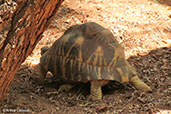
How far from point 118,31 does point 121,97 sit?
1950 mm

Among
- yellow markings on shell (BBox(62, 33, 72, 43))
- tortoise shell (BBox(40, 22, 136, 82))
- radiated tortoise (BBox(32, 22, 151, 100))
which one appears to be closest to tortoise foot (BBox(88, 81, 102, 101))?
radiated tortoise (BBox(32, 22, 151, 100))

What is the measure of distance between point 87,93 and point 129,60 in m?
1.11

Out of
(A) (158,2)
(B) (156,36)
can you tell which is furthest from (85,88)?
(A) (158,2)

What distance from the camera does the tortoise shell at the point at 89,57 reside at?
125 inches

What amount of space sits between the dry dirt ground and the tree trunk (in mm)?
501

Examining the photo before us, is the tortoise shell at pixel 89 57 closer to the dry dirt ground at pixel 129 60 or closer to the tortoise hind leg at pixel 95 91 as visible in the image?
the tortoise hind leg at pixel 95 91

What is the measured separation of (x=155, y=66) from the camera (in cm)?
409

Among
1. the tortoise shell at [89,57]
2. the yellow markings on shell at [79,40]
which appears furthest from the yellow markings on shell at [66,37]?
the yellow markings on shell at [79,40]

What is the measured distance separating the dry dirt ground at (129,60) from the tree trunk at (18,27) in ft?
1.64

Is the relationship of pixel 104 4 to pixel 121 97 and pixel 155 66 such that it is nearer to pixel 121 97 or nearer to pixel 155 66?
pixel 155 66

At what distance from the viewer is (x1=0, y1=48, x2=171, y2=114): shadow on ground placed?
9.21ft

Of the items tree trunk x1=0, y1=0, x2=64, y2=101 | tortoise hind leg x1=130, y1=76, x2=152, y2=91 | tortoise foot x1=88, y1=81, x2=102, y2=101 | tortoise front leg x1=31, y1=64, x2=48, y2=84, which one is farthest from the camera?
tortoise front leg x1=31, y1=64, x2=48, y2=84

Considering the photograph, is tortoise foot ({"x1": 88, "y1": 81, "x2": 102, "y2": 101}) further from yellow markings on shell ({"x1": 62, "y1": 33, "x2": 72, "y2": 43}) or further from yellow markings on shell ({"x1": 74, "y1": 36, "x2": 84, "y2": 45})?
yellow markings on shell ({"x1": 62, "y1": 33, "x2": 72, "y2": 43})

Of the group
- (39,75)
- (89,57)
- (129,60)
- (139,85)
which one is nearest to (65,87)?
(39,75)
